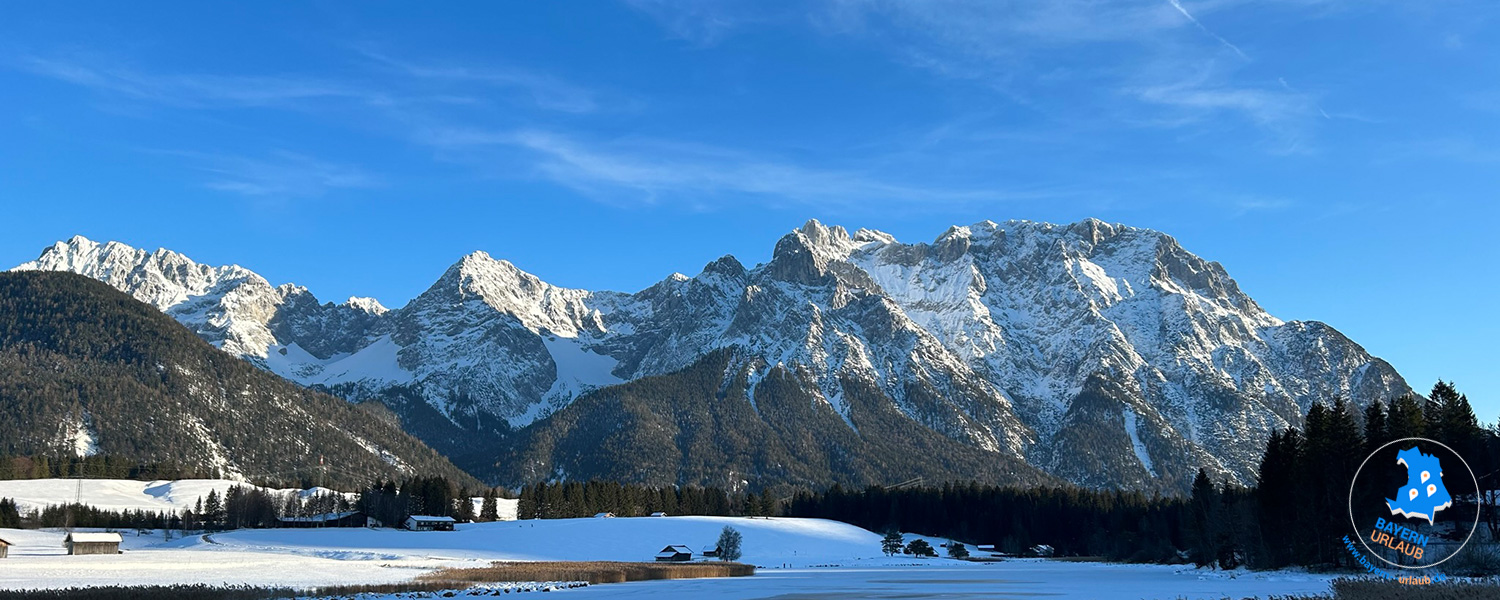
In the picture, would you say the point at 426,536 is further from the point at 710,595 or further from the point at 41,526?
the point at 710,595

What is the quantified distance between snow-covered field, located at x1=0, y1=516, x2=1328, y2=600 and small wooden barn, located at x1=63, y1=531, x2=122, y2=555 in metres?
1.79

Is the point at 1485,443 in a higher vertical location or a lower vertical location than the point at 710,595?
higher

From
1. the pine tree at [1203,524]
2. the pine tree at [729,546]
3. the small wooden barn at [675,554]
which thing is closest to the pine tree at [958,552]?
the pine tree at [1203,524]

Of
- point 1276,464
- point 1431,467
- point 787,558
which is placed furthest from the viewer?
point 787,558

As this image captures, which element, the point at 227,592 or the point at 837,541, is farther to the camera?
the point at 837,541

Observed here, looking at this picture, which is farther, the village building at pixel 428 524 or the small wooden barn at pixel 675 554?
the village building at pixel 428 524

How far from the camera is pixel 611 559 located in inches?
5832

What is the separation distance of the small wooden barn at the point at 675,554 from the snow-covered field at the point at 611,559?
4.21 meters

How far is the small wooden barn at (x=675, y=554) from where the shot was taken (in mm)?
147000

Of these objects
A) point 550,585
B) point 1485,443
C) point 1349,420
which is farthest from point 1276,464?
point 550,585

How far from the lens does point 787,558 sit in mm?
159125

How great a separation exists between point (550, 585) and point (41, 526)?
138 m

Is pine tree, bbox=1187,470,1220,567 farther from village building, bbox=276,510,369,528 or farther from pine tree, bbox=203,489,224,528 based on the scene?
pine tree, bbox=203,489,224,528

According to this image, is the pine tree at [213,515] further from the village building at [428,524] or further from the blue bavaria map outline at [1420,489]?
the blue bavaria map outline at [1420,489]
